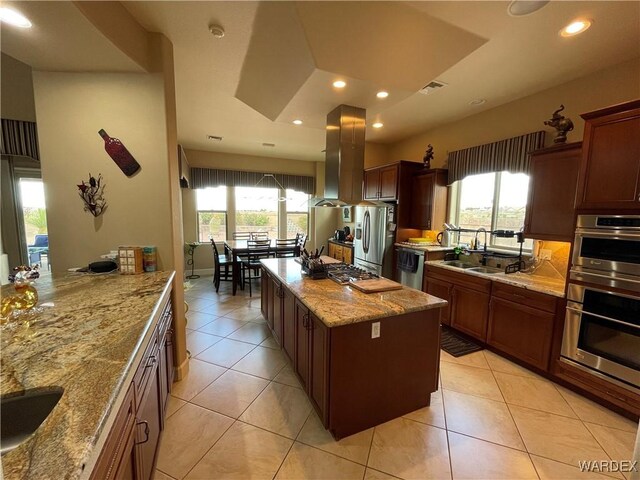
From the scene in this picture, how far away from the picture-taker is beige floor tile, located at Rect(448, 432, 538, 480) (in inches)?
61.0

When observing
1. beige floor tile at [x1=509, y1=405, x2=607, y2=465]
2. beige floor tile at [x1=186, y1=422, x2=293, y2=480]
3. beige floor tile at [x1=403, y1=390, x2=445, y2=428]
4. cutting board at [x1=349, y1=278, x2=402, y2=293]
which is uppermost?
cutting board at [x1=349, y1=278, x2=402, y2=293]

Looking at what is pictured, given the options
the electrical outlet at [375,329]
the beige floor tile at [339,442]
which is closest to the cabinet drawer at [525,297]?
the electrical outlet at [375,329]

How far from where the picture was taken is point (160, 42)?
80.8 inches

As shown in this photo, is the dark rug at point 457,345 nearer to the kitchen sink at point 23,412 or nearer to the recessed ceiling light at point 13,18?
the kitchen sink at point 23,412

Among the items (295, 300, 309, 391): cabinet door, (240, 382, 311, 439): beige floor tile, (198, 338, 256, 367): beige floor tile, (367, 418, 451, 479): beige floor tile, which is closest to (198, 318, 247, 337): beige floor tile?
(198, 338, 256, 367): beige floor tile

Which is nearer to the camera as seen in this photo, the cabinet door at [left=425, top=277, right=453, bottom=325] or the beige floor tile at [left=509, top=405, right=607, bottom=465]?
the beige floor tile at [left=509, top=405, right=607, bottom=465]

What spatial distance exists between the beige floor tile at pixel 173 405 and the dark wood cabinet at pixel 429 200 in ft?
12.0

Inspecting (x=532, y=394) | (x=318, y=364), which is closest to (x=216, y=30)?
(x=318, y=364)

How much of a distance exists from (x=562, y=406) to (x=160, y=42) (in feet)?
13.7

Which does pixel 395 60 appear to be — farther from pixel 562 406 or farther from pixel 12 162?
pixel 12 162

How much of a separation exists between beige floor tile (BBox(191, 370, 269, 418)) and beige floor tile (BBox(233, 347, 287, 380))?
77 mm

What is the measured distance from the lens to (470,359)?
9.03 feet

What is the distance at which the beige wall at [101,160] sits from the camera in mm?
2061

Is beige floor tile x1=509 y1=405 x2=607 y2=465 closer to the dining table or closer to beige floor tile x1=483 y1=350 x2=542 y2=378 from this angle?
beige floor tile x1=483 y1=350 x2=542 y2=378
